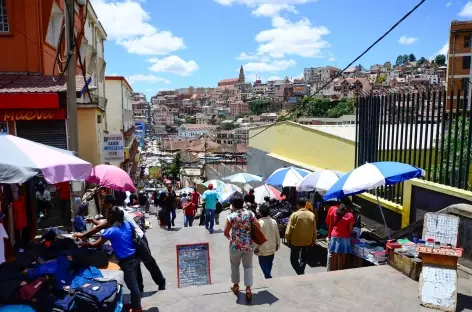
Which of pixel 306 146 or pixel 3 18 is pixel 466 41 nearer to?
pixel 306 146

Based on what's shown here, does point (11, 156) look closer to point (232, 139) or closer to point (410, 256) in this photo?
point (410, 256)

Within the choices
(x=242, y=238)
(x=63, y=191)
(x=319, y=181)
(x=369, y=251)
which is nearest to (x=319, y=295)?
(x=242, y=238)

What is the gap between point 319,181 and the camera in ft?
31.6

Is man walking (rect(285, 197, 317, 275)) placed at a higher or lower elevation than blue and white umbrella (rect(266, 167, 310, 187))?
lower

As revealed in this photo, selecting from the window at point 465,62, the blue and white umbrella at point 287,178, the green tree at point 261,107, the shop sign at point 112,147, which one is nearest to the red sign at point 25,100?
the shop sign at point 112,147

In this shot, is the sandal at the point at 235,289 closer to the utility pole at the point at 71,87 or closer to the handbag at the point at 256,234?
the handbag at the point at 256,234

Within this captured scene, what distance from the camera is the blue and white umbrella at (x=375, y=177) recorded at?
6695 mm

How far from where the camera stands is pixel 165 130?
19100 cm

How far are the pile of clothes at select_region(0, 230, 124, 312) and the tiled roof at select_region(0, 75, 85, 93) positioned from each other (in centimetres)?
551

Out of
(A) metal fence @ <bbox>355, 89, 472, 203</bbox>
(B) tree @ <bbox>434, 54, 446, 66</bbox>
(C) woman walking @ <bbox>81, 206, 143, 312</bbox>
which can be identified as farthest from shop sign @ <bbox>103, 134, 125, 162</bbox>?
(B) tree @ <bbox>434, 54, 446, 66</bbox>

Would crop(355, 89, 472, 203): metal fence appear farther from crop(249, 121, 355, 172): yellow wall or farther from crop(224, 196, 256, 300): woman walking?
crop(224, 196, 256, 300): woman walking

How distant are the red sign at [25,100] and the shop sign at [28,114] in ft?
0.56

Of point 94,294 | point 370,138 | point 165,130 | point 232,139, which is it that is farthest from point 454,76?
point 165,130

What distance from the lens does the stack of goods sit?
6.70 meters
